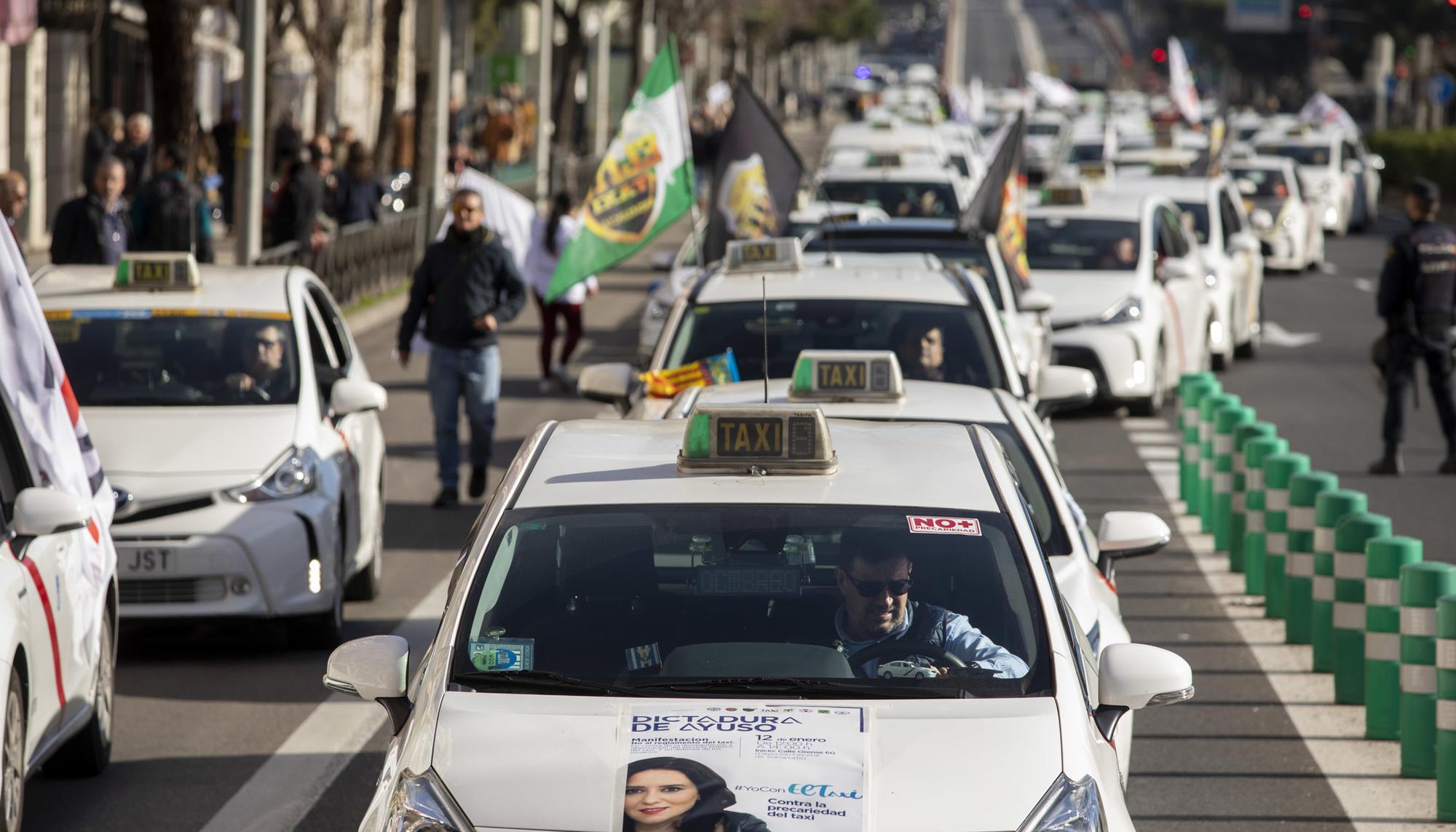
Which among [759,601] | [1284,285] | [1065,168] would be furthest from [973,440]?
[1065,168]

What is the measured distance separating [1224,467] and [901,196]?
9874 millimetres

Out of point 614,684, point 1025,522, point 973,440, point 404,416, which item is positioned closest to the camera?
point 614,684

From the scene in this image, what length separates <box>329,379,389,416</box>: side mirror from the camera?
33.4 ft

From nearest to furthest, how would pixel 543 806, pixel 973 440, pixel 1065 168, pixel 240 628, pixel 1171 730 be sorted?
pixel 543 806
pixel 973 440
pixel 1171 730
pixel 240 628
pixel 1065 168

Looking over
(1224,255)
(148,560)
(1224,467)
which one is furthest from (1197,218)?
(148,560)

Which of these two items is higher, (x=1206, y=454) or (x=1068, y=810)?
(x=1068, y=810)

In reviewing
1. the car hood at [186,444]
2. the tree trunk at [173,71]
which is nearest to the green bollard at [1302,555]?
the car hood at [186,444]

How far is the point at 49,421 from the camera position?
24.0 feet

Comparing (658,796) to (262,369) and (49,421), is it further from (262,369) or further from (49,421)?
(262,369)

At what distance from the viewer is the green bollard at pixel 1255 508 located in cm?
1116

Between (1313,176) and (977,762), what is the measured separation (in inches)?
1424

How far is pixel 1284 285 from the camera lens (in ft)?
105

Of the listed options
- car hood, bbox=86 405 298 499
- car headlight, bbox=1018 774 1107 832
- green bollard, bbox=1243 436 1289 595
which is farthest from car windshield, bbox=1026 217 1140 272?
car headlight, bbox=1018 774 1107 832

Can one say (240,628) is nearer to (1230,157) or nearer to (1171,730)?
(1171,730)
